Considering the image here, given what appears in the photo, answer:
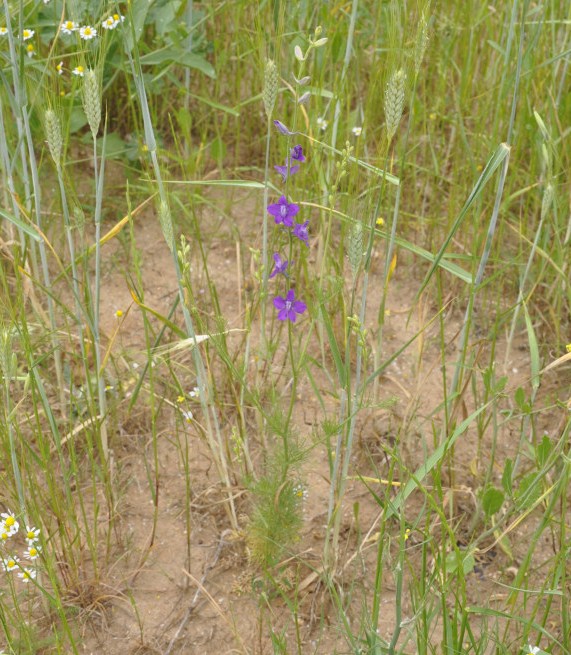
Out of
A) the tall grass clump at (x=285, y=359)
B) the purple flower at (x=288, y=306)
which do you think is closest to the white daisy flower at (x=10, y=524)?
the tall grass clump at (x=285, y=359)

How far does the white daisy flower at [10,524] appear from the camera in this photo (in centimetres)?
168

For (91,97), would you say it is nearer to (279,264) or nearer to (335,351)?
(279,264)

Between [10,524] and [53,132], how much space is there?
756mm

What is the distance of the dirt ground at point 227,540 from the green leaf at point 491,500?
126mm

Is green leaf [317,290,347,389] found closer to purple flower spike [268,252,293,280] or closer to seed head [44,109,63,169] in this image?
purple flower spike [268,252,293,280]

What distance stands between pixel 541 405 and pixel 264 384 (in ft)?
2.28

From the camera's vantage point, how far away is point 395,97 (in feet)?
4.55

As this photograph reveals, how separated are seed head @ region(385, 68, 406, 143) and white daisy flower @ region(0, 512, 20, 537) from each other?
1029 millimetres

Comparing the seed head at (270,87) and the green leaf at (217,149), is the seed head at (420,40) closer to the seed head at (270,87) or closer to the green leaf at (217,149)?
the seed head at (270,87)

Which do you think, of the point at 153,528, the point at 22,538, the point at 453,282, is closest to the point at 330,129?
the point at 453,282

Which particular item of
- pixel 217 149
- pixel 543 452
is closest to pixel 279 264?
pixel 543 452

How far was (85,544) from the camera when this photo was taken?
6.04 feet

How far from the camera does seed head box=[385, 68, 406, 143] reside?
138 centimetres

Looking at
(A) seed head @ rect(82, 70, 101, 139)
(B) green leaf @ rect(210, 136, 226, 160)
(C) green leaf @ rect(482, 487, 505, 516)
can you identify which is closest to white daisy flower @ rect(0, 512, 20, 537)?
(A) seed head @ rect(82, 70, 101, 139)
